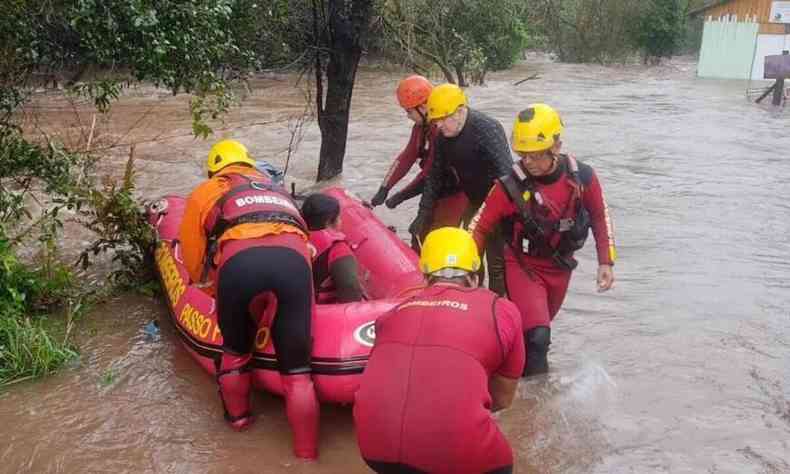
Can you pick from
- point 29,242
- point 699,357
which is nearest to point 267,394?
point 699,357

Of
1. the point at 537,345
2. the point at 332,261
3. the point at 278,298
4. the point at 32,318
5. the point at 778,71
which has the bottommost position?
the point at 778,71

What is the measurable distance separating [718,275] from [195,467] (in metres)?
5.04

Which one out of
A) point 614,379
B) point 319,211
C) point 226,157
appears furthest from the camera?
point 614,379

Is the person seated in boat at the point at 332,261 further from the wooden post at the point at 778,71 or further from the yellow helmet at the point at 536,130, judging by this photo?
the wooden post at the point at 778,71

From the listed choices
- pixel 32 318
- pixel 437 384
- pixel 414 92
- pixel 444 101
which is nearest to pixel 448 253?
pixel 437 384

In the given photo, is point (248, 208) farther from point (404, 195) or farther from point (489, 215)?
point (404, 195)

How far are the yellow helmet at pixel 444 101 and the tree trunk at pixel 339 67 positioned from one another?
3.54 meters

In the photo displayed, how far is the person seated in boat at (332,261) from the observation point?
14.8 feet

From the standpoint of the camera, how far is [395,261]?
197 inches

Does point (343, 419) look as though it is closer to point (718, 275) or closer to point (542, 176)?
point (542, 176)

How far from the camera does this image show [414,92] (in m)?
5.41

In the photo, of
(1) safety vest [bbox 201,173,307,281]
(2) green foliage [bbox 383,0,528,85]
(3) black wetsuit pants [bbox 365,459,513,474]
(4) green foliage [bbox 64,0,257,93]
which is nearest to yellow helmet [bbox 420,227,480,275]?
(3) black wetsuit pants [bbox 365,459,513,474]

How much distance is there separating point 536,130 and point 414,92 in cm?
159

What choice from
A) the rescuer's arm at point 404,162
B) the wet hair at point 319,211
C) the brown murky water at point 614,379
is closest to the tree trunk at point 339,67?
the brown murky water at point 614,379
